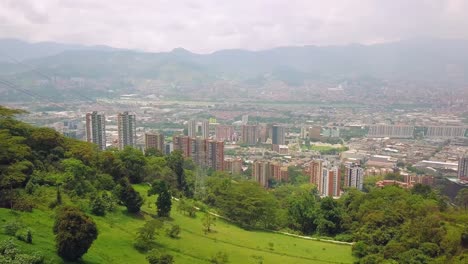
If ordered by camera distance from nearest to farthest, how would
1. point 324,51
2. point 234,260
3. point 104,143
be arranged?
point 234,260 → point 104,143 → point 324,51

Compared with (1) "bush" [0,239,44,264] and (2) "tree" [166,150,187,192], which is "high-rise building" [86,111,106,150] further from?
(1) "bush" [0,239,44,264]

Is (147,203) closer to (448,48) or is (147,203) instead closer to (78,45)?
(78,45)

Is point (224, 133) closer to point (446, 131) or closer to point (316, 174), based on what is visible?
point (316, 174)

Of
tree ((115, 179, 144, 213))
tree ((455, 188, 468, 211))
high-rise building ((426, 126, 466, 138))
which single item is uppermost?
tree ((115, 179, 144, 213))

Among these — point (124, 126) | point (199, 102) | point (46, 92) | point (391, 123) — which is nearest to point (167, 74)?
point (199, 102)

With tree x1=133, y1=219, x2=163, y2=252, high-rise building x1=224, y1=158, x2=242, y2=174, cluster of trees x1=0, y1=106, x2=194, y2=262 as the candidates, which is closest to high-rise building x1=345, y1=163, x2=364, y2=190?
high-rise building x1=224, y1=158, x2=242, y2=174
